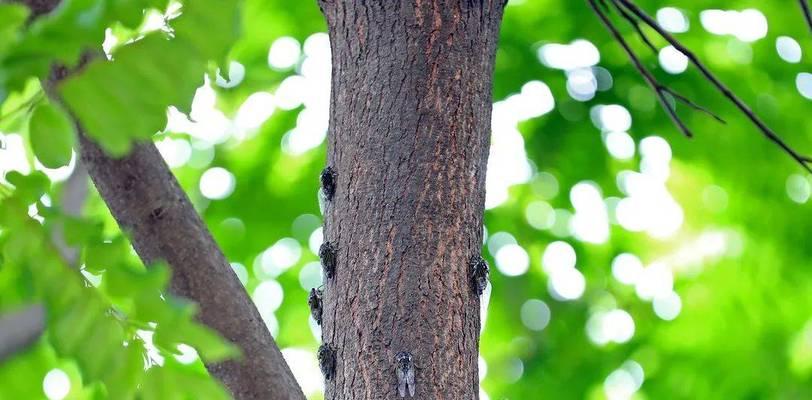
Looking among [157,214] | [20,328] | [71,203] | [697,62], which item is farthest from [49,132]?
[697,62]

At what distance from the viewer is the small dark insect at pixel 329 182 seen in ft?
5.51

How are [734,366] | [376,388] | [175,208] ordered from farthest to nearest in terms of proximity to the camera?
Answer: 1. [734,366]
2. [175,208]
3. [376,388]

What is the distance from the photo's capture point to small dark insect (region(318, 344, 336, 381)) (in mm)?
1562

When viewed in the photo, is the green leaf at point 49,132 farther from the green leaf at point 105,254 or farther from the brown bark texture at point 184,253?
the brown bark texture at point 184,253

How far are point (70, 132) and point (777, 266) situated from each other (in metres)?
3.06

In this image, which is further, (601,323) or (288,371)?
(601,323)

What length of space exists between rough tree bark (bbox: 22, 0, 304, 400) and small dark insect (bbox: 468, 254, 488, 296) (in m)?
0.33

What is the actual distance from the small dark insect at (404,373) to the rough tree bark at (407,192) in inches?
0.4

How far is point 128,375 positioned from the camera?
92cm

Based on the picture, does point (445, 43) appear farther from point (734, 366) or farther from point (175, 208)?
point (734, 366)

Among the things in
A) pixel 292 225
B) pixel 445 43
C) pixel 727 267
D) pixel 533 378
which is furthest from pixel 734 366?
pixel 445 43

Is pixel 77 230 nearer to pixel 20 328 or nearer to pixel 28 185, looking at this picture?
pixel 28 185

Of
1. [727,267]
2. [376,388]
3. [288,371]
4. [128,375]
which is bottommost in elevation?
[727,267]

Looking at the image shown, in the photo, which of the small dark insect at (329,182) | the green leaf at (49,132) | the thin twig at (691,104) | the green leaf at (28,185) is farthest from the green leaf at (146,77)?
the thin twig at (691,104)
